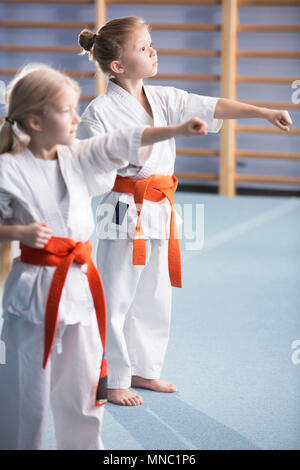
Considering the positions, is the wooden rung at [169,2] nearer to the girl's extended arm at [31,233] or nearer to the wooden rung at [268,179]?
the wooden rung at [268,179]

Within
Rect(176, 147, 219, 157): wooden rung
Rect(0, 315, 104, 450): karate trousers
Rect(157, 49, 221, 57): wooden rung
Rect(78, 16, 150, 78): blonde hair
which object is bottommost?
Rect(0, 315, 104, 450): karate trousers

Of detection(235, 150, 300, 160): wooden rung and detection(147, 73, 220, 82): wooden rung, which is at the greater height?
detection(147, 73, 220, 82): wooden rung

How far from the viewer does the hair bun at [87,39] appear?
6.60ft

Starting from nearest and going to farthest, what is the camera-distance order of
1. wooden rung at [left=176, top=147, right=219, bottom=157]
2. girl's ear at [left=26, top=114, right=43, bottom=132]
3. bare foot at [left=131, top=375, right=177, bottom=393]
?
girl's ear at [left=26, top=114, right=43, bottom=132] < bare foot at [left=131, top=375, right=177, bottom=393] < wooden rung at [left=176, top=147, right=219, bottom=157]

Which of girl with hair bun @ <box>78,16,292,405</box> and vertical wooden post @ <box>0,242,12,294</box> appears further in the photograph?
girl with hair bun @ <box>78,16,292,405</box>

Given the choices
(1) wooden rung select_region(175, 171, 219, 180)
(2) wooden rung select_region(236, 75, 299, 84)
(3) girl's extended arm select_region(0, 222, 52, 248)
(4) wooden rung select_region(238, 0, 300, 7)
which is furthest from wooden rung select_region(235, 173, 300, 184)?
(3) girl's extended arm select_region(0, 222, 52, 248)

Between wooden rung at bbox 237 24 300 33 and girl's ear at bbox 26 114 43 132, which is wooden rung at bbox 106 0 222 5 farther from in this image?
girl's ear at bbox 26 114 43 132

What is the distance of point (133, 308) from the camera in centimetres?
218

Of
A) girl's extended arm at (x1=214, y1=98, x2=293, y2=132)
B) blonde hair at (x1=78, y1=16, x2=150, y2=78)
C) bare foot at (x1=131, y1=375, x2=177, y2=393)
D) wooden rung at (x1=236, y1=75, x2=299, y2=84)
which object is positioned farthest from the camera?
wooden rung at (x1=236, y1=75, x2=299, y2=84)

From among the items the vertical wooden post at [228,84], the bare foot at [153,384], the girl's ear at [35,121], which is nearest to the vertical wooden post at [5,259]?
the girl's ear at [35,121]

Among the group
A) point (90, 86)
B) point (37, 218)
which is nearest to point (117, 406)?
point (37, 218)

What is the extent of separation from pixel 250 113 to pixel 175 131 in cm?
58

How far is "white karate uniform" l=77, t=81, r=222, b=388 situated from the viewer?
6.47ft

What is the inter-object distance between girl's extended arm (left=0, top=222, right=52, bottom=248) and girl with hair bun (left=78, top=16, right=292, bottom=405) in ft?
1.91
